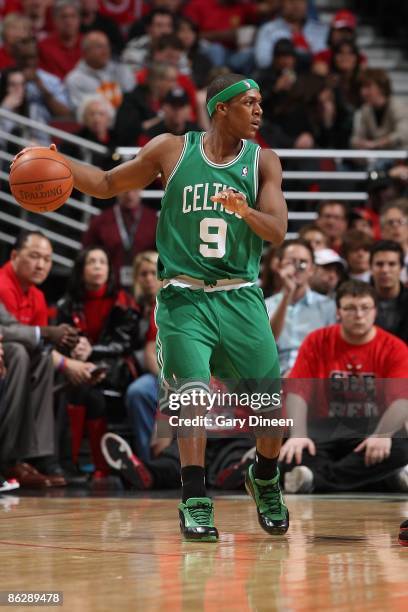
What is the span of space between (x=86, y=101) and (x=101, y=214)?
5.08 ft

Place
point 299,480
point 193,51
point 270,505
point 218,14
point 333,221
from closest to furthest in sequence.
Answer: point 270,505, point 299,480, point 333,221, point 193,51, point 218,14

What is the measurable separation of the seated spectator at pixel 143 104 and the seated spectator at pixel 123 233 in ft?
4.09

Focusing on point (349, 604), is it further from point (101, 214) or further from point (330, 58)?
point (330, 58)

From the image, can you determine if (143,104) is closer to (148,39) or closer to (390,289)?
(148,39)

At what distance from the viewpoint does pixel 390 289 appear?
825 centimetres

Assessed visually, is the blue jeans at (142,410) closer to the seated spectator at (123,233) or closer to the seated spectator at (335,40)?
the seated spectator at (123,233)

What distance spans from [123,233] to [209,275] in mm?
4970

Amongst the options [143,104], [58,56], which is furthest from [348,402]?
[58,56]

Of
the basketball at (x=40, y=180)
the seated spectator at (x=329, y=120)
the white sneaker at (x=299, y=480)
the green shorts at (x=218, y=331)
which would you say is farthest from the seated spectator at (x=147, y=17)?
the green shorts at (x=218, y=331)

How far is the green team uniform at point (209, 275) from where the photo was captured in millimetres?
4867

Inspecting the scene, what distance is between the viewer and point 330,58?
522 inches

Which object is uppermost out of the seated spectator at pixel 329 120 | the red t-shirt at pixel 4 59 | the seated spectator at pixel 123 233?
the red t-shirt at pixel 4 59

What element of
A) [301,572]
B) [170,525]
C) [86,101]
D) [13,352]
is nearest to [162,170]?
[170,525]

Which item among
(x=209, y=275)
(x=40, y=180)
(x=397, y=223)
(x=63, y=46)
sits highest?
(x=63, y=46)
